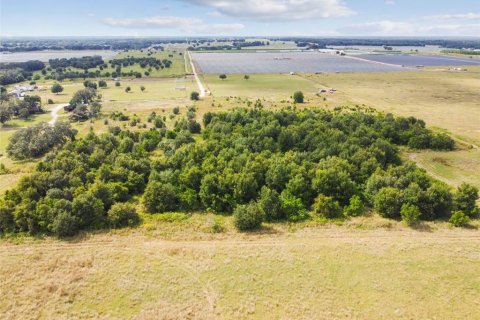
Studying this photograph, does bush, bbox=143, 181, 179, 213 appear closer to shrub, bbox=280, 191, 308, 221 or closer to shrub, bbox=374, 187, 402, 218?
shrub, bbox=280, 191, 308, 221

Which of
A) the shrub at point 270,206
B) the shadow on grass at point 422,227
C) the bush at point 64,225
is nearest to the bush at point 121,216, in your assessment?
the bush at point 64,225

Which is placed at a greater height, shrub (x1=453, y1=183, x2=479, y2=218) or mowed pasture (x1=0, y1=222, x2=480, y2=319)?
shrub (x1=453, y1=183, x2=479, y2=218)

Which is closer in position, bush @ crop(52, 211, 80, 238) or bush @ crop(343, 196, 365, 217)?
bush @ crop(52, 211, 80, 238)

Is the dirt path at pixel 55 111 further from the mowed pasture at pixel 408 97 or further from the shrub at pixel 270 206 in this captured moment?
the shrub at pixel 270 206

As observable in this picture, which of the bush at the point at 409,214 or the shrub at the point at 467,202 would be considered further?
the shrub at the point at 467,202

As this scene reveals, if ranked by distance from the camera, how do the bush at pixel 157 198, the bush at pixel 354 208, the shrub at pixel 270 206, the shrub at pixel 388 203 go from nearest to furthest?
the shrub at pixel 388 203 < the shrub at pixel 270 206 < the bush at pixel 354 208 < the bush at pixel 157 198

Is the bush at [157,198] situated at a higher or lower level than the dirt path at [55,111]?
lower

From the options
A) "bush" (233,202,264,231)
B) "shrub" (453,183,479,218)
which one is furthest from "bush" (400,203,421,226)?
"bush" (233,202,264,231)
